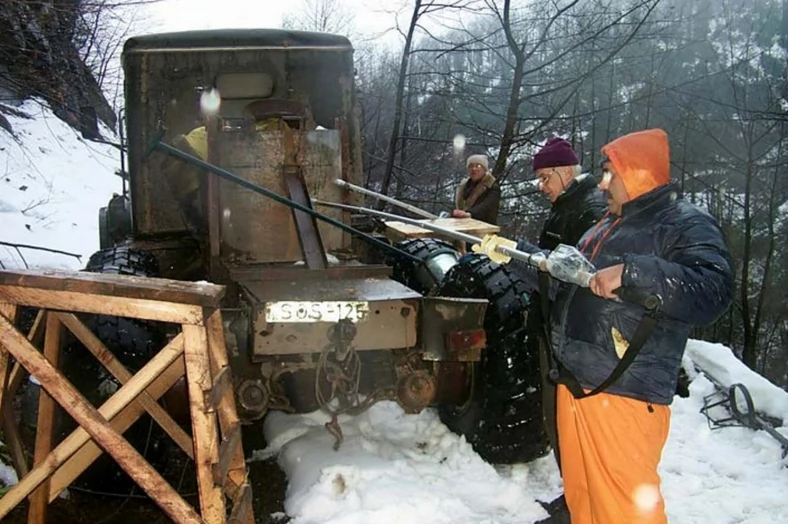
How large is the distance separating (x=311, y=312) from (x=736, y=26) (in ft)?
98.4

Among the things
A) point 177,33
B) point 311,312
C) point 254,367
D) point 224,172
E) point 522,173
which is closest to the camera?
point 311,312

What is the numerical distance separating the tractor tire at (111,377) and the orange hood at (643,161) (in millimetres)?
2535

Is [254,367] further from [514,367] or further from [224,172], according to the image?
[514,367]

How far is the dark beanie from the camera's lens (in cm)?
375

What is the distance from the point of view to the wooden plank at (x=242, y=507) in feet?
8.73

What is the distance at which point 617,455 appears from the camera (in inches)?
101

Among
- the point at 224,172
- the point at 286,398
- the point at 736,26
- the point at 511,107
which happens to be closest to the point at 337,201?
the point at 224,172

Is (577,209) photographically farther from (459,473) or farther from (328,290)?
(459,473)

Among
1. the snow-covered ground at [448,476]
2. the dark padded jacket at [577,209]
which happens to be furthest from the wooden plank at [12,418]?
the dark padded jacket at [577,209]

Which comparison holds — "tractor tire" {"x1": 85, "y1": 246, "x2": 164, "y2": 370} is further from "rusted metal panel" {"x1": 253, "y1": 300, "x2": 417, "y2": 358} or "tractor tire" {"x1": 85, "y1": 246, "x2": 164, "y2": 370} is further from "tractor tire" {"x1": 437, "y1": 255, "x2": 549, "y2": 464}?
"tractor tire" {"x1": 437, "y1": 255, "x2": 549, "y2": 464}

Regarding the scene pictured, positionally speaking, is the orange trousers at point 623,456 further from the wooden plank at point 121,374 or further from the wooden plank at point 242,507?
the wooden plank at point 121,374

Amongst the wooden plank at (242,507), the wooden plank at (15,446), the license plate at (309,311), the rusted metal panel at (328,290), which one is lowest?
the wooden plank at (242,507)

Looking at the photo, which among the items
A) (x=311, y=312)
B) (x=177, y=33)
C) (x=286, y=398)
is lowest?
(x=286, y=398)

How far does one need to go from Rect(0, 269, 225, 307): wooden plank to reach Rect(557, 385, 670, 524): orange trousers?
5.04 ft
